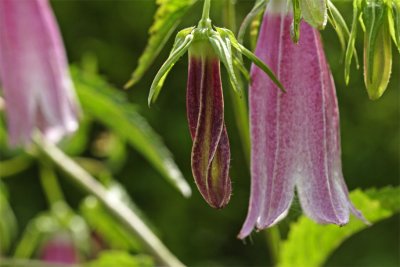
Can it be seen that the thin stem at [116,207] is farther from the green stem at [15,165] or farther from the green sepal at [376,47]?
the green sepal at [376,47]

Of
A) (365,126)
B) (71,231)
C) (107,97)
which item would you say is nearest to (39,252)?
(71,231)

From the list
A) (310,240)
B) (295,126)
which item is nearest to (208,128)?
(295,126)

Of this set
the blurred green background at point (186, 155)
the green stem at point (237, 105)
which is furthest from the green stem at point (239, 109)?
the blurred green background at point (186, 155)

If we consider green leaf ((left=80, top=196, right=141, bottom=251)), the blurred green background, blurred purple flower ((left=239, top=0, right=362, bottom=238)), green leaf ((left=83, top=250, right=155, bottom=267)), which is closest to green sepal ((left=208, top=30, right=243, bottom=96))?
blurred purple flower ((left=239, top=0, right=362, bottom=238))

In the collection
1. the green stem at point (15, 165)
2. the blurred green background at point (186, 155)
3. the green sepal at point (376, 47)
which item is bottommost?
the blurred green background at point (186, 155)

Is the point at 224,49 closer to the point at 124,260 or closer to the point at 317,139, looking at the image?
the point at 317,139
